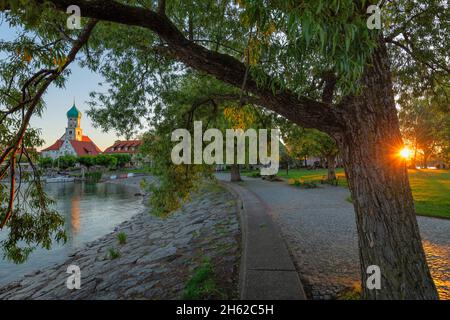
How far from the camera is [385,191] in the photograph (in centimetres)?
329

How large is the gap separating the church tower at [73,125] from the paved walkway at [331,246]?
9661cm

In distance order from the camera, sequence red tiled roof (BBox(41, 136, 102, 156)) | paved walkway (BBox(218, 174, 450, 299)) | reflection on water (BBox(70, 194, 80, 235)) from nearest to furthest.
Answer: paved walkway (BBox(218, 174, 450, 299)) < reflection on water (BBox(70, 194, 80, 235)) < red tiled roof (BBox(41, 136, 102, 156))

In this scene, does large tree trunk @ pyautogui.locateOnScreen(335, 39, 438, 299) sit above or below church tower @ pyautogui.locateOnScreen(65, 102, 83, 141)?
below

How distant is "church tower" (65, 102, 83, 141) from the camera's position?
3580 inches

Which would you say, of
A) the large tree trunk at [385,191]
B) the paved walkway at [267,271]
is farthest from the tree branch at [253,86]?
the paved walkway at [267,271]

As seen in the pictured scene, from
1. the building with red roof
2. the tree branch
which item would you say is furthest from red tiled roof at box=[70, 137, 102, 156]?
the tree branch

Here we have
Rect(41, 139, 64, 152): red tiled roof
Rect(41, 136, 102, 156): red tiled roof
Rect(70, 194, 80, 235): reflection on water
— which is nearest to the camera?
Rect(70, 194, 80, 235): reflection on water

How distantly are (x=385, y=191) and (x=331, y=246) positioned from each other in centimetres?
430

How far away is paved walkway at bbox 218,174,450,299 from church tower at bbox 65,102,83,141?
96613mm

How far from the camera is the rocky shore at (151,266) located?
A: 18.6 feet

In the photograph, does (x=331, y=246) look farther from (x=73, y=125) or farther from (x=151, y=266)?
(x=73, y=125)

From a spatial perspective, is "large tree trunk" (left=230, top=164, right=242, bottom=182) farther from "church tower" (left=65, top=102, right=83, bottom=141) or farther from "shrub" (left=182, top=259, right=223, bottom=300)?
"church tower" (left=65, top=102, right=83, bottom=141)
